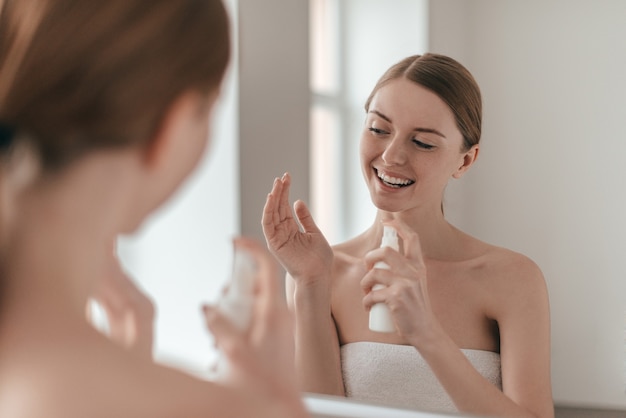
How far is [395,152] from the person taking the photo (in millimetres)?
764

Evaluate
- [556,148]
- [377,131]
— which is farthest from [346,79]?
[556,148]

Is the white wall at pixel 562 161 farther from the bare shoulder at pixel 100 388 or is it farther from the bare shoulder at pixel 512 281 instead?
the bare shoulder at pixel 100 388

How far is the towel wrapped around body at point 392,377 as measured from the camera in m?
0.77

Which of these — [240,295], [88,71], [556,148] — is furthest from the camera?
[556,148]

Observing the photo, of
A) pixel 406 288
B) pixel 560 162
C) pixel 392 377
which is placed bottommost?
pixel 392 377

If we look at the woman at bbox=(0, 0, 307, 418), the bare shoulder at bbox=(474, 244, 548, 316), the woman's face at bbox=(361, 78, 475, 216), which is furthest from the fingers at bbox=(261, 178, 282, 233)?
the woman at bbox=(0, 0, 307, 418)

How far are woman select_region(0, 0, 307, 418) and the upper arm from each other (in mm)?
442

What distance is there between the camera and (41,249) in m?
0.32

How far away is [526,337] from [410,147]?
21 centimetres

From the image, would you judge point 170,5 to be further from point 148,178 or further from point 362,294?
point 362,294

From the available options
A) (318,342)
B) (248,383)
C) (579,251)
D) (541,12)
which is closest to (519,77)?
(541,12)

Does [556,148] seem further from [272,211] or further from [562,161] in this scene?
[272,211]

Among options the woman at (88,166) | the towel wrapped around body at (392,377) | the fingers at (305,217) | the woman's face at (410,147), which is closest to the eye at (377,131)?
the woman's face at (410,147)

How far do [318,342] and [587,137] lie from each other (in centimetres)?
34
